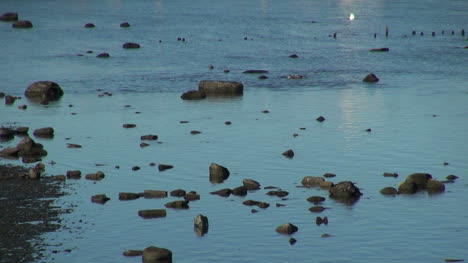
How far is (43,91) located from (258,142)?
1103 inches

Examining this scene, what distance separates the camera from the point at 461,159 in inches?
2215

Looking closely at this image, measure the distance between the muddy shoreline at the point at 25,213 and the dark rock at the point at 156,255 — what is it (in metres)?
4.08

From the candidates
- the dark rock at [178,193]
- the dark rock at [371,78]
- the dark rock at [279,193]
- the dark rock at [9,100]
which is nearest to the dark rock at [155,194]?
the dark rock at [178,193]

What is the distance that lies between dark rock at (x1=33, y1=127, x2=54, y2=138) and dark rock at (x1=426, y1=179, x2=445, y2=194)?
2721 centimetres

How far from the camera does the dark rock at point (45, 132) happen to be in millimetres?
62531

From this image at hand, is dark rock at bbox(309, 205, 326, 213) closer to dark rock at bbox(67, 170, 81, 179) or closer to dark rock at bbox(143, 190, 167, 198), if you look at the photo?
dark rock at bbox(143, 190, 167, 198)

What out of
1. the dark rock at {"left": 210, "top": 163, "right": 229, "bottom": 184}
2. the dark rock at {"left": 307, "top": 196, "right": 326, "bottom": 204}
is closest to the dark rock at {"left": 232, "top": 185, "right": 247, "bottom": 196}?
the dark rock at {"left": 210, "top": 163, "right": 229, "bottom": 184}

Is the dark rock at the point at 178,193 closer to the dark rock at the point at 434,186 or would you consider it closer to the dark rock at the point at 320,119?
the dark rock at the point at 434,186

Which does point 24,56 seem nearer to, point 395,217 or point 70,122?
point 70,122

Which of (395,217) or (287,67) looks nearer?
(395,217)

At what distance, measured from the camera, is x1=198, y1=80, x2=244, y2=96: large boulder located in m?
84.0

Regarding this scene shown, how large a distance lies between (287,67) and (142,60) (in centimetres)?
2059

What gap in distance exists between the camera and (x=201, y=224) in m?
40.1

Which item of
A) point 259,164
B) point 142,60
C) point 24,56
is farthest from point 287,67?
point 259,164
